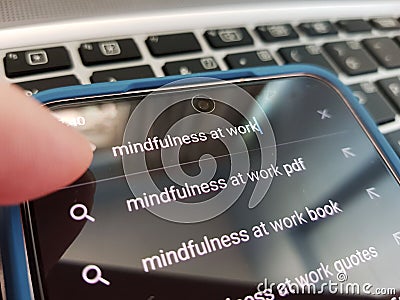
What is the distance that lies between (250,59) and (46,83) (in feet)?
0.34

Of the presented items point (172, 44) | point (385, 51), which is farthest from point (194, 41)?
point (385, 51)

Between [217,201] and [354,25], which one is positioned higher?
[354,25]

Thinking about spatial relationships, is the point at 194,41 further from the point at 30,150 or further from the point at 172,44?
the point at 30,150

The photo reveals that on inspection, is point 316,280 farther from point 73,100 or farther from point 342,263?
point 73,100

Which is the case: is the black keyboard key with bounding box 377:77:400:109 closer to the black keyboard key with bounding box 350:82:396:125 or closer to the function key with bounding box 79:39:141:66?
the black keyboard key with bounding box 350:82:396:125

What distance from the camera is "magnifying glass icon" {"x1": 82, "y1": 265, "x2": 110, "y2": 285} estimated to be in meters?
0.21

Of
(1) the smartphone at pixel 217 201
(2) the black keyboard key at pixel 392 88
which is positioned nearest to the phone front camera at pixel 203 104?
(1) the smartphone at pixel 217 201

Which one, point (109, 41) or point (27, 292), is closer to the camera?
point (27, 292)

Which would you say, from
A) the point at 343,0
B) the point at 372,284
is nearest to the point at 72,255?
the point at 372,284

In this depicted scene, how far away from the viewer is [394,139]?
0.30 metres

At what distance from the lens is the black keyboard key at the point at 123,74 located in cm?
28

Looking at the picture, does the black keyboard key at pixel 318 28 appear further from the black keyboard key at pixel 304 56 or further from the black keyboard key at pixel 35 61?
the black keyboard key at pixel 35 61

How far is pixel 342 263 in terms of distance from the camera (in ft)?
0.79

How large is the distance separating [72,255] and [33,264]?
1 centimetres
